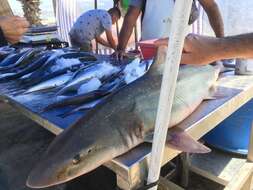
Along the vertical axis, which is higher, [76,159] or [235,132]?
[76,159]

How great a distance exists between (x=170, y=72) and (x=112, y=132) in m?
0.43

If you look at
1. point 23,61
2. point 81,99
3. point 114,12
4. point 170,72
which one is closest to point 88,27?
point 114,12

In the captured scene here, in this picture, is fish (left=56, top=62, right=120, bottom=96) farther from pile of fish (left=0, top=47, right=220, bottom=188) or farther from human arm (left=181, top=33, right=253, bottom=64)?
human arm (left=181, top=33, right=253, bottom=64)

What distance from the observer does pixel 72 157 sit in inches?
44.1

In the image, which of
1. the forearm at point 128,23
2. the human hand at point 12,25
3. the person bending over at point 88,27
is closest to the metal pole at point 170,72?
the human hand at point 12,25

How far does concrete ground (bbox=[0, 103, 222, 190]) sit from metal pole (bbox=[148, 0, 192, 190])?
4.80ft

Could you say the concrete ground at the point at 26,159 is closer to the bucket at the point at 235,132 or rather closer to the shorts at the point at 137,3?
the bucket at the point at 235,132

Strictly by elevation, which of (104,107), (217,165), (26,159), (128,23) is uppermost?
(128,23)

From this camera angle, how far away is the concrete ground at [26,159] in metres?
2.48

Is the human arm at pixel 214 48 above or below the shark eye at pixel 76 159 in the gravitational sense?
above

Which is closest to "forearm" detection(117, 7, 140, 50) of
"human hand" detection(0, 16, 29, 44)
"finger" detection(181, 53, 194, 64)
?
"human hand" detection(0, 16, 29, 44)

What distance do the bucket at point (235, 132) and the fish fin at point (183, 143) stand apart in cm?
140

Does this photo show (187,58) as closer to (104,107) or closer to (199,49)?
(199,49)

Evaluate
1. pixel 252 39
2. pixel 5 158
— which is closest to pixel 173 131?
pixel 252 39
